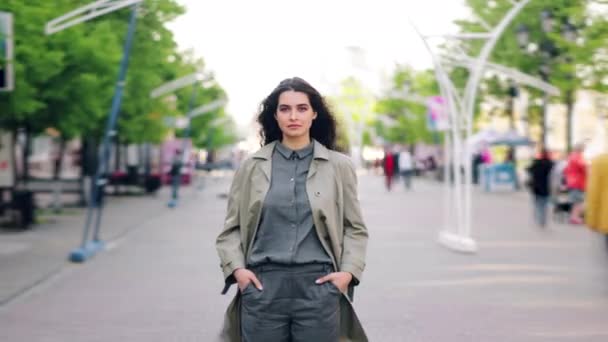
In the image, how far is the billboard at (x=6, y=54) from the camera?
14.4 m

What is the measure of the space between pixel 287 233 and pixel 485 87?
134 feet

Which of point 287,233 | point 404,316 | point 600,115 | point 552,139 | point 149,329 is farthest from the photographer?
point 552,139

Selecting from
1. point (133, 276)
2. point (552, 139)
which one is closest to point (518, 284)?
point (133, 276)

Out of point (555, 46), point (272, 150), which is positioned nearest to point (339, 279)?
point (272, 150)

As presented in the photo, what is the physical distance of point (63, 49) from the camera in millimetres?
22078

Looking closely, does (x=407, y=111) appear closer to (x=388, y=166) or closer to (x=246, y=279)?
(x=388, y=166)

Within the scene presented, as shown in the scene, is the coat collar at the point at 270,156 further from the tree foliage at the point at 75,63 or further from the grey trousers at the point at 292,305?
the tree foliage at the point at 75,63

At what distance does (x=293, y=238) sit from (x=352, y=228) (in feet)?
1.16

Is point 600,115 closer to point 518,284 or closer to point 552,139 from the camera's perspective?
point 518,284

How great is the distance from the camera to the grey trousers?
180 inches

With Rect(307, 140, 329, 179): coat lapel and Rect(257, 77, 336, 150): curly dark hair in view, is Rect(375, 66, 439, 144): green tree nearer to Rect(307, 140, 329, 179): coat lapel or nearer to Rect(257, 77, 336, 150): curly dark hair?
Rect(257, 77, 336, 150): curly dark hair

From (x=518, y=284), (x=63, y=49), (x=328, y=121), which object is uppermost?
(x=63, y=49)

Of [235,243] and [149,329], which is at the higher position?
[235,243]

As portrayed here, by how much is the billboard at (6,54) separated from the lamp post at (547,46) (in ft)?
42.5
